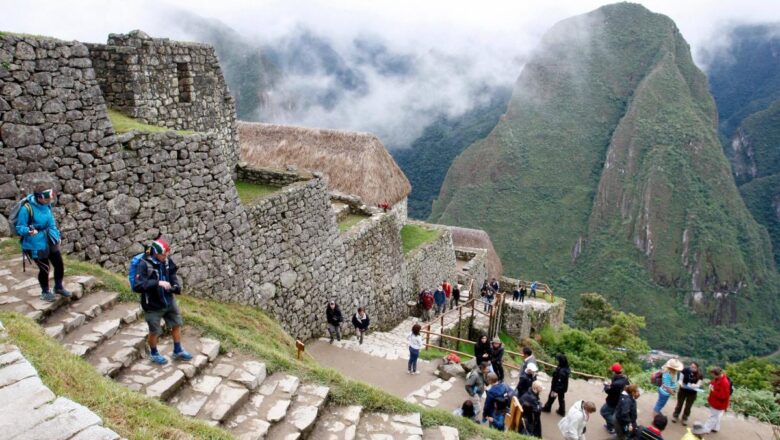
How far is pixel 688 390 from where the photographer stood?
8484 mm

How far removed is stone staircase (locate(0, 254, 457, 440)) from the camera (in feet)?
16.3

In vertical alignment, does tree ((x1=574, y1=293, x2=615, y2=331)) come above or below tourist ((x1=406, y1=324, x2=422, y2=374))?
below

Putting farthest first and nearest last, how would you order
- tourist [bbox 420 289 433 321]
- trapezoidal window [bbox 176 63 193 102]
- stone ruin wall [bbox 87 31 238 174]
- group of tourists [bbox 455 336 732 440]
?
1. tourist [bbox 420 289 433 321]
2. trapezoidal window [bbox 176 63 193 102]
3. stone ruin wall [bbox 87 31 238 174]
4. group of tourists [bbox 455 336 732 440]

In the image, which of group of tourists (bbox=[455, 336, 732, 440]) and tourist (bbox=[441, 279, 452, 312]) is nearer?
group of tourists (bbox=[455, 336, 732, 440])

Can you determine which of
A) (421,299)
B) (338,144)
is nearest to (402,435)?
(421,299)

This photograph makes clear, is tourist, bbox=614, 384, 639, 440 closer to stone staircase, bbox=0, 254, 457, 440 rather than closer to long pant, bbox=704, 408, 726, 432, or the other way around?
long pant, bbox=704, 408, 726, 432

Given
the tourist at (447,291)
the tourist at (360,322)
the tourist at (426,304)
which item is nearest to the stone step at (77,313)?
the tourist at (360,322)

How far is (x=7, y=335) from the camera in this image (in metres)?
4.30

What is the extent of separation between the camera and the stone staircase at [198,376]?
16.3ft

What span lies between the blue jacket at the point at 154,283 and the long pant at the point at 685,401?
7685 millimetres

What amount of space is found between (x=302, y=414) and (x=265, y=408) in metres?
0.36

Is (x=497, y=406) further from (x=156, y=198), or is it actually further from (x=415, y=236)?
(x=415, y=236)

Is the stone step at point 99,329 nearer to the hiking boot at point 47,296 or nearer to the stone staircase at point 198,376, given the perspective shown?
the stone staircase at point 198,376

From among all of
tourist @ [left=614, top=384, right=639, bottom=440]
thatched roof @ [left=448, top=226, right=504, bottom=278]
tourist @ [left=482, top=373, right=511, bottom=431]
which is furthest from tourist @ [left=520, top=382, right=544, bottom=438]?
thatched roof @ [left=448, top=226, right=504, bottom=278]
